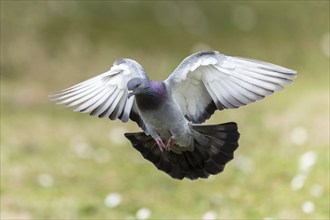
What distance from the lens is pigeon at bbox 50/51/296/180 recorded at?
655 cm

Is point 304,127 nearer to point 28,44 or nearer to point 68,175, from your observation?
point 68,175

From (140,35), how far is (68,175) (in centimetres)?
707

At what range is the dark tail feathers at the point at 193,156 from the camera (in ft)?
23.3

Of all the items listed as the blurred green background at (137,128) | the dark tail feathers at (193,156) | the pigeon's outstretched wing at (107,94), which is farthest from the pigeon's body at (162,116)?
the blurred green background at (137,128)

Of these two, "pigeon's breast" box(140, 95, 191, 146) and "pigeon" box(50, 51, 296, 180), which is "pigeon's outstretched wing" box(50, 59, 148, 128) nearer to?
"pigeon" box(50, 51, 296, 180)

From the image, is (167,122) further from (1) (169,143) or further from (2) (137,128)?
(2) (137,128)

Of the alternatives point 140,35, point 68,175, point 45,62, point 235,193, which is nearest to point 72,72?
point 45,62

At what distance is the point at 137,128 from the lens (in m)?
14.8

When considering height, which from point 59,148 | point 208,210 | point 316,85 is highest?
point 316,85

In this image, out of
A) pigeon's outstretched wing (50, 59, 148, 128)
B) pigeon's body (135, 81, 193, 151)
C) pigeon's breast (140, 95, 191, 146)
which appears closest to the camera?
pigeon's body (135, 81, 193, 151)

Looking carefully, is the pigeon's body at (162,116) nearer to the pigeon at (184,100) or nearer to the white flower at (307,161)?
the pigeon at (184,100)

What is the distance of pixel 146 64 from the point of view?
17.8m

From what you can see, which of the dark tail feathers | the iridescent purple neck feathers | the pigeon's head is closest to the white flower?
the dark tail feathers

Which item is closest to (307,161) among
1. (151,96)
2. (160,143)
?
(160,143)
